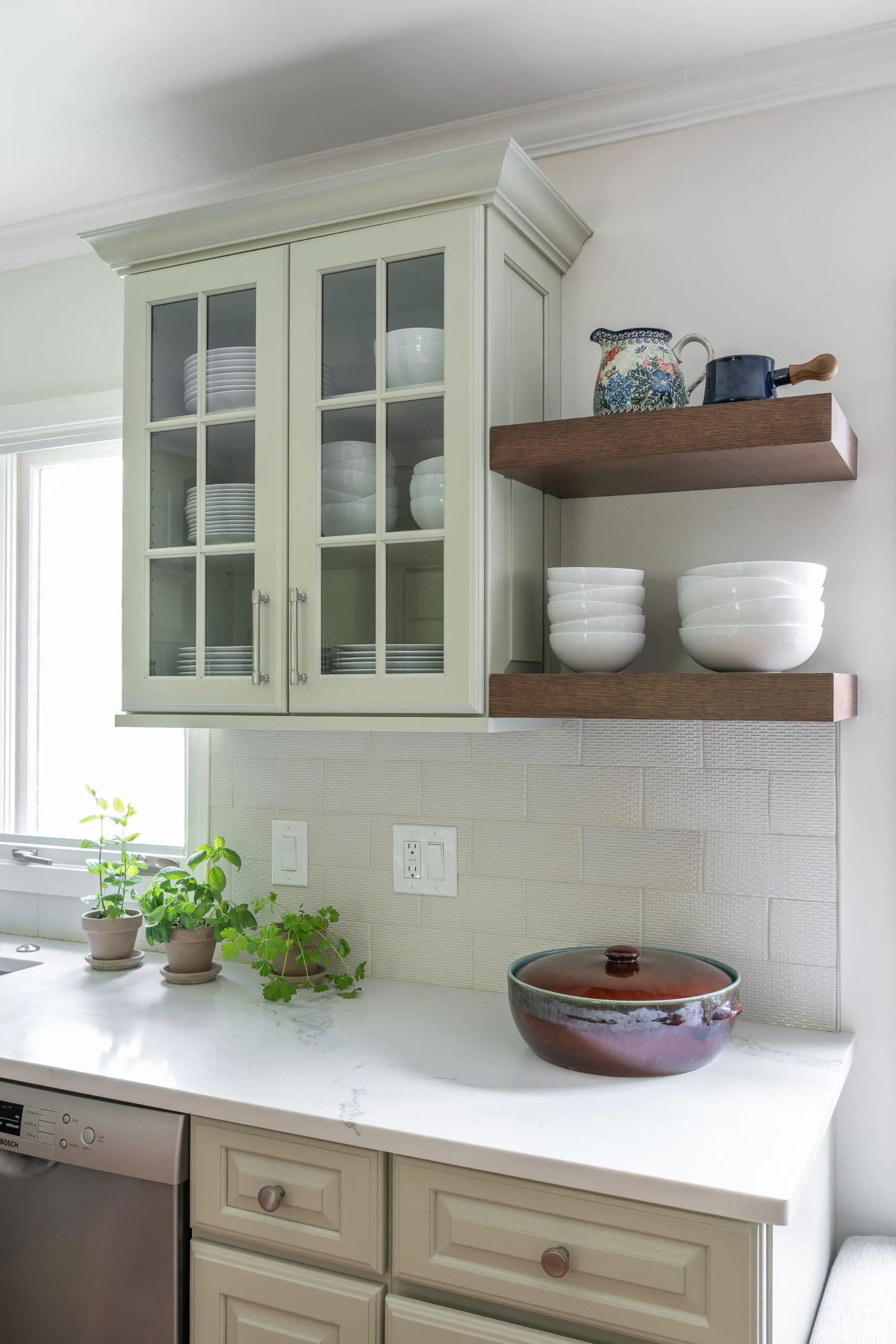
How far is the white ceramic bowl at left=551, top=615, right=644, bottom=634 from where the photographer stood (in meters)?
1.59

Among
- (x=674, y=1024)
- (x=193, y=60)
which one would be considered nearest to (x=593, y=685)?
(x=674, y=1024)

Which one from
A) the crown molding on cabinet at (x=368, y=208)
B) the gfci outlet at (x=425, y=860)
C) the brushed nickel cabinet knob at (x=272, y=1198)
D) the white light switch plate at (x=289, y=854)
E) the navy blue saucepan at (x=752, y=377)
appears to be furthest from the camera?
the white light switch plate at (x=289, y=854)

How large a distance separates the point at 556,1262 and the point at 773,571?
0.91 metres

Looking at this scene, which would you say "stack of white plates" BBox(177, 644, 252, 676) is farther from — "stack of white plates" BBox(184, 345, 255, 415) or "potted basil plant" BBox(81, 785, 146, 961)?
"potted basil plant" BBox(81, 785, 146, 961)

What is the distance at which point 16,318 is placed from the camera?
253 centimetres

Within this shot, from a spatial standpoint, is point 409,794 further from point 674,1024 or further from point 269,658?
point 674,1024

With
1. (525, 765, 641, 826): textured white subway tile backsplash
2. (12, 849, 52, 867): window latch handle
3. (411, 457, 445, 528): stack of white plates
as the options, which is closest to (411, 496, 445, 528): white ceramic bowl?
(411, 457, 445, 528): stack of white plates

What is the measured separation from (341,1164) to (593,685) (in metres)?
0.73

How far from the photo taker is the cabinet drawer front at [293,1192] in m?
1.33

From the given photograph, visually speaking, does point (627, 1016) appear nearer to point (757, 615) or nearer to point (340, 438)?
point (757, 615)

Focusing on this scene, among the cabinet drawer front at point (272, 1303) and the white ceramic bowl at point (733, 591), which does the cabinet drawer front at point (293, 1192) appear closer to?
the cabinet drawer front at point (272, 1303)

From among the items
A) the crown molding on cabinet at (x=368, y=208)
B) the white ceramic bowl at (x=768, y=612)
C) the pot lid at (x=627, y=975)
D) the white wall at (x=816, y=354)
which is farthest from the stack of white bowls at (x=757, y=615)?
the crown molding on cabinet at (x=368, y=208)

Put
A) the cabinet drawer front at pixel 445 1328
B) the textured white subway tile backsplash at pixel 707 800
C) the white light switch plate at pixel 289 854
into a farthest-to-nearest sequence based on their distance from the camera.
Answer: the white light switch plate at pixel 289 854 < the textured white subway tile backsplash at pixel 707 800 < the cabinet drawer front at pixel 445 1328

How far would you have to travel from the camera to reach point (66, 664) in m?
2.58
